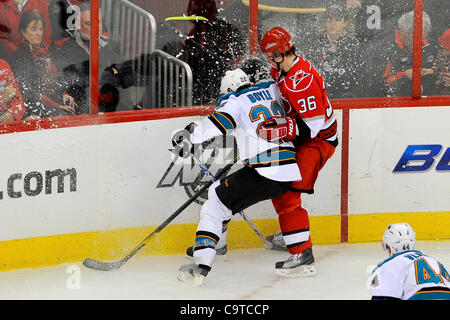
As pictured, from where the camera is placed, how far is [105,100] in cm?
499

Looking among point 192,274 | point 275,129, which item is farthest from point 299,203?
point 192,274

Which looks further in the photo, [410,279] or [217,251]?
[217,251]

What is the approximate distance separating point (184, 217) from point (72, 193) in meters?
0.63

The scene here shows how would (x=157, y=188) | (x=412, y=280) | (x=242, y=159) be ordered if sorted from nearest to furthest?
(x=412, y=280) → (x=242, y=159) → (x=157, y=188)

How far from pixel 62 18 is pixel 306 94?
122 cm

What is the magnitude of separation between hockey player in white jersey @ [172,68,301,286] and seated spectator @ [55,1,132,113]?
0.48 metres

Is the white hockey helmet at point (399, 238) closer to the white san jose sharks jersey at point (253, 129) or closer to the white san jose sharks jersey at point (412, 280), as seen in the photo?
the white san jose sharks jersey at point (412, 280)

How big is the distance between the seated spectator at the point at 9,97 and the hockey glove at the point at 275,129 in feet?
3.70

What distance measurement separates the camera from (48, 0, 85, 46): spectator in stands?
478 cm

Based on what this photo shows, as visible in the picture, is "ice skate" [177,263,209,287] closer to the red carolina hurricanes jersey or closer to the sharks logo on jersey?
the sharks logo on jersey

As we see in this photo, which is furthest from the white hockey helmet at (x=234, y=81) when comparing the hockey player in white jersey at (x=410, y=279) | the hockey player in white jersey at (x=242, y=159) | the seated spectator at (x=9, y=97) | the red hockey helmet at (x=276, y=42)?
the hockey player in white jersey at (x=410, y=279)

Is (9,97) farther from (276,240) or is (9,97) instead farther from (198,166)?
(276,240)

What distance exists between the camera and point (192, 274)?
183 inches
